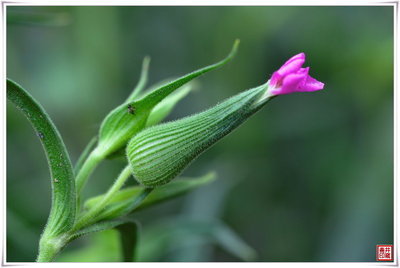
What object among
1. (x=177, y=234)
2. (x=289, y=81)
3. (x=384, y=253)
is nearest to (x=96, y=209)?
(x=289, y=81)

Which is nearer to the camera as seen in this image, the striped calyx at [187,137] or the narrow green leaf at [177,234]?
the striped calyx at [187,137]

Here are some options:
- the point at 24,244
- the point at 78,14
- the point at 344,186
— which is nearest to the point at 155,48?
the point at 78,14

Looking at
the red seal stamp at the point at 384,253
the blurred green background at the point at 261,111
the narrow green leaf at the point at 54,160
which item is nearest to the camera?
the narrow green leaf at the point at 54,160

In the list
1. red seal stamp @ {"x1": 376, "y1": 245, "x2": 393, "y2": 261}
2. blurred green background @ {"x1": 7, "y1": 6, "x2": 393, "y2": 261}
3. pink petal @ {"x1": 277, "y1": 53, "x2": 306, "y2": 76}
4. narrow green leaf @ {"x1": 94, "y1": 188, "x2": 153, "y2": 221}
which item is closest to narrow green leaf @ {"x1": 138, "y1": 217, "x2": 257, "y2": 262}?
blurred green background @ {"x1": 7, "y1": 6, "x2": 393, "y2": 261}

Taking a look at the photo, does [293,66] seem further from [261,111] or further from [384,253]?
[261,111]

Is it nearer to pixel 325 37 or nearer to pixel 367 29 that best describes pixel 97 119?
pixel 325 37

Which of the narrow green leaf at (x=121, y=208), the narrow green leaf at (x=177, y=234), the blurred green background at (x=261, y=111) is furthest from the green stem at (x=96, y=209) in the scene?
the blurred green background at (x=261, y=111)

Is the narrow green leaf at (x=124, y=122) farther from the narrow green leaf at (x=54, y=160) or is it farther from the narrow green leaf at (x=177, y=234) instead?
the narrow green leaf at (x=177, y=234)
